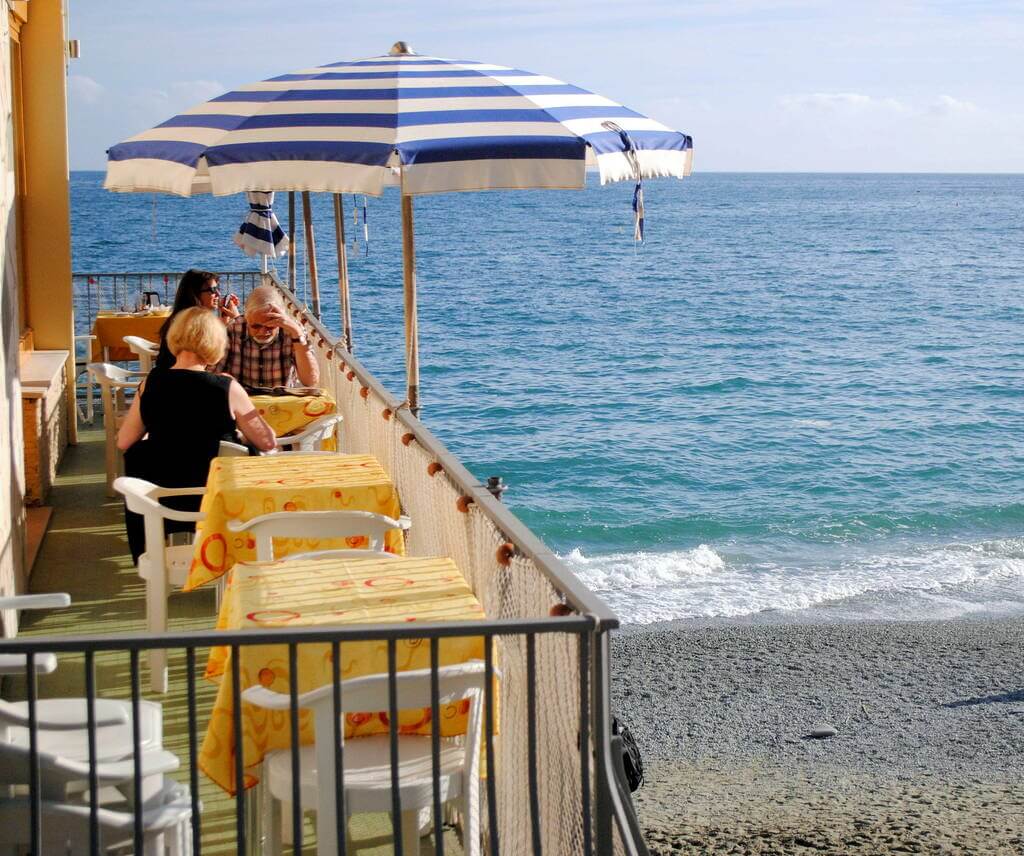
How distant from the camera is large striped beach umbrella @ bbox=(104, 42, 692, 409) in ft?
16.9

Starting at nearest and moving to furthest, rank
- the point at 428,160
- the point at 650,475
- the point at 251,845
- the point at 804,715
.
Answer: the point at 251,845
the point at 428,160
the point at 804,715
the point at 650,475

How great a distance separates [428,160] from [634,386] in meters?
38.5

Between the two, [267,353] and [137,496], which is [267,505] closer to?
[137,496]

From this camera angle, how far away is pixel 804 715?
13797 millimetres

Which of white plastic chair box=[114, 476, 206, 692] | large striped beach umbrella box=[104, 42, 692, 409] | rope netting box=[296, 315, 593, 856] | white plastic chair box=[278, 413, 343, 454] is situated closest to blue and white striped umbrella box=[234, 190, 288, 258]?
white plastic chair box=[278, 413, 343, 454]

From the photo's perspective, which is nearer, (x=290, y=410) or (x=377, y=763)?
(x=377, y=763)

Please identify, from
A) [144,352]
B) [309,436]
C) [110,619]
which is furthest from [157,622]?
[144,352]

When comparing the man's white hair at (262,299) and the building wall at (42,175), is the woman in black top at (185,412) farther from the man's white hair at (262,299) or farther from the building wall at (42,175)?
the building wall at (42,175)

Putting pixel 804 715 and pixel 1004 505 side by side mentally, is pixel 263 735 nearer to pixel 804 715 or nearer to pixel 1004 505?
pixel 804 715

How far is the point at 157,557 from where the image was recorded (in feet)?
18.7

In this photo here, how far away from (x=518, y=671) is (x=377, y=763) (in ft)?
1.44

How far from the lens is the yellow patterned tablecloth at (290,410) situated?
24.2ft

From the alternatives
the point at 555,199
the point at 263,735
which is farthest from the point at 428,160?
the point at 555,199

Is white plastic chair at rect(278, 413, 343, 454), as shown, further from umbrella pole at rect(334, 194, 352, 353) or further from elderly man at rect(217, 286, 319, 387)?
umbrella pole at rect(334, 194, 352, 353)
